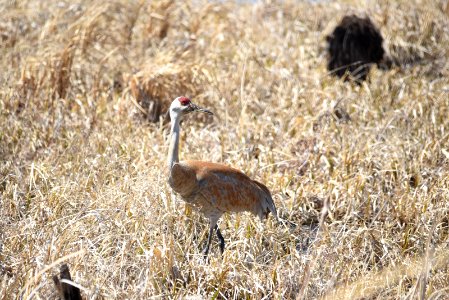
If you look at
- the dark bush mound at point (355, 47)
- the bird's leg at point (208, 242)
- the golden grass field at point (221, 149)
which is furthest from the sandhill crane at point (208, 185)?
the dark bush mound at point (355, 47)

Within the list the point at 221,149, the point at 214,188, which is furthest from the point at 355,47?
the point at 214,188

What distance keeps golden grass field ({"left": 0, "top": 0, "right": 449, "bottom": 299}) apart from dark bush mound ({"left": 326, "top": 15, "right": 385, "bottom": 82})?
18 centimetres

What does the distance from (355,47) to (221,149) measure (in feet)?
8.95

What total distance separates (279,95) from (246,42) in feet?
4.74

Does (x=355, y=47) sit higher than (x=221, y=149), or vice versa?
(x=355, y=47)

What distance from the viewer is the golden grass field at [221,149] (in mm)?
5055

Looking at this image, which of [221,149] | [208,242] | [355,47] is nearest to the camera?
[208,242]

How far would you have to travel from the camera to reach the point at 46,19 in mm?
9523

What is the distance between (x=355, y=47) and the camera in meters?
8.77

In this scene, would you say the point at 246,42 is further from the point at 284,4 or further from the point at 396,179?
the point at 396,179

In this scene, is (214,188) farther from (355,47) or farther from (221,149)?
(355,47)

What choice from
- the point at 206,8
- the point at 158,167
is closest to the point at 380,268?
the point at 158,167

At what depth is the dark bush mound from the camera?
28.7 ft

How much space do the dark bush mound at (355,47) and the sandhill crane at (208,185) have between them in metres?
3.50
